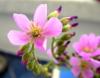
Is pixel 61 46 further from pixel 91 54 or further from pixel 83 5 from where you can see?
pixel 83 5

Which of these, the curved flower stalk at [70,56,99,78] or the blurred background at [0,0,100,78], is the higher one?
the blurred background at [0,0,100,78]

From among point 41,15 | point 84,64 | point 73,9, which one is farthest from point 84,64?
point 73,9

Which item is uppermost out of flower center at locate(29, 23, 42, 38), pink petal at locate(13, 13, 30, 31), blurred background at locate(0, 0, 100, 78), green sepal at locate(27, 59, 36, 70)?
blurred background at locate(0, 0, 100, 78)

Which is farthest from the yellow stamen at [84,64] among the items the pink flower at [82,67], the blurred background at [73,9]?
the blurred background at [73,9]

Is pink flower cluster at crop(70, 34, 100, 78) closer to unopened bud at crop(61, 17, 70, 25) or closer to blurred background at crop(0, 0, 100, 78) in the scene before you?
unopened bud at crop(61, 17, 70, 25)

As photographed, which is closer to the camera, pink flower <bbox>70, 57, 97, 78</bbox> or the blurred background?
pink flower <bbox>70, 57, 97, 78</bbox>

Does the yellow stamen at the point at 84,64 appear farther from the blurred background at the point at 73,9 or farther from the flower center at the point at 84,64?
the blurred background at the point at 73,9

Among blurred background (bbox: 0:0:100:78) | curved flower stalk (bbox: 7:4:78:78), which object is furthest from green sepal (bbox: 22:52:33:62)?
blurred background (bbox: 0:0:100:78)
